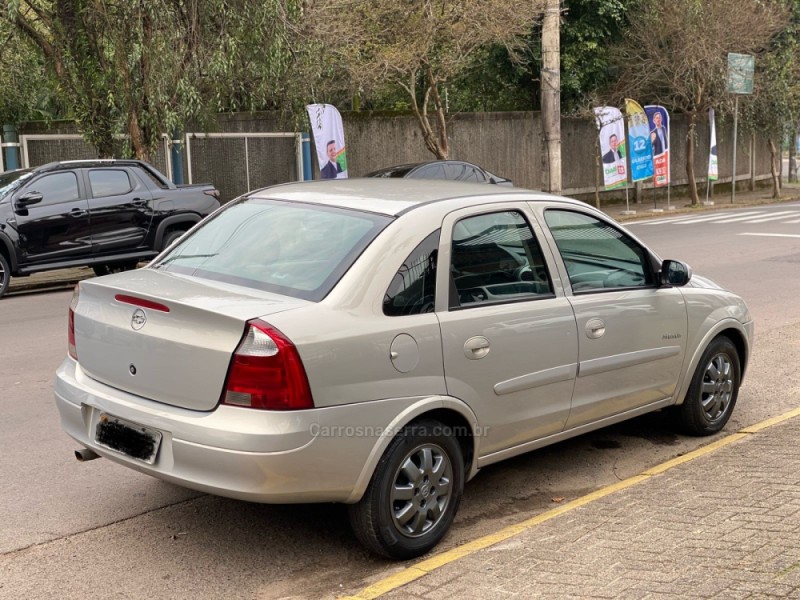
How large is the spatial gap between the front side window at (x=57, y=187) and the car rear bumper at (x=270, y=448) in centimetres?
982

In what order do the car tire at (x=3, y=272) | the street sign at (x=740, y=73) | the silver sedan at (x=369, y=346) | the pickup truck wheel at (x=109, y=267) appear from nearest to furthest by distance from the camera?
1. the silver sedan at (x=369, y=346)
2. the car tire at (x=3, y=272)
3. the pickup truck wheel at (x=109, y=267)
4. the street sign at (x=740, y=73)

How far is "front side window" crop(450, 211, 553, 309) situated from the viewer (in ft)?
15.5

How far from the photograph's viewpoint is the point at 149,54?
50.5 ft

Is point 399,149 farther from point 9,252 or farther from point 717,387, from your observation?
point 717,387

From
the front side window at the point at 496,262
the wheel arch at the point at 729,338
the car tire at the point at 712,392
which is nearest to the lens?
the front side window at the point at 496,262

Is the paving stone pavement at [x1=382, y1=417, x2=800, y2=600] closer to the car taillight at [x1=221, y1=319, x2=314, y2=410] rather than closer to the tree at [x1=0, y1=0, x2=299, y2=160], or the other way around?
the car taillight at [x1=221, y1=319, x2=314, y2=410]

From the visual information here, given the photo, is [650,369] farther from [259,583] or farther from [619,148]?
[619,148]

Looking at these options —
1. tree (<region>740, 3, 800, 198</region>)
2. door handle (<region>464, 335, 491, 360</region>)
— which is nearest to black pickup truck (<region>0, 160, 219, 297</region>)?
door handle (<region>464, 335, 491, 360</region>)

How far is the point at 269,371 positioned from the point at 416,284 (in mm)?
892

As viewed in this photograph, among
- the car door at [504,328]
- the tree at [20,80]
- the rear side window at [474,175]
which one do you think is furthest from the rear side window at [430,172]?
the car door at [504,328]

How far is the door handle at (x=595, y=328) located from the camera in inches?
204

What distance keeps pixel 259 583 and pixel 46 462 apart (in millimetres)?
2192

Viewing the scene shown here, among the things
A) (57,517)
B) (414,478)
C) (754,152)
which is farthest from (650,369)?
(754,152)

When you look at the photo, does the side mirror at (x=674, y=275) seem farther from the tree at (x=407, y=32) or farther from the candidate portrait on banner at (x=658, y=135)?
the candidate portrait on banner at (x=658, y=135)
